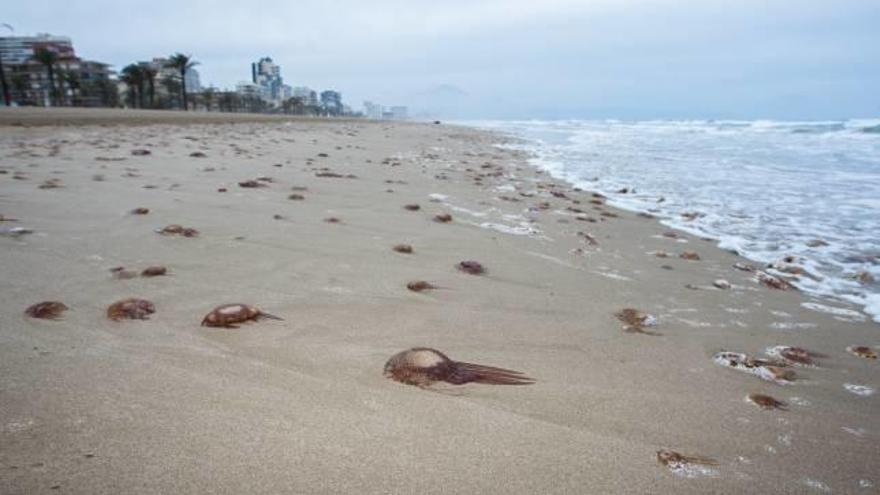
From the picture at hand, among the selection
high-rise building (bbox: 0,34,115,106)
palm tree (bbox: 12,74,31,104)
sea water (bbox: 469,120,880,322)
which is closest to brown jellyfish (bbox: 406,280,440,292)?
sea water (bbox: 469,120,880,322)

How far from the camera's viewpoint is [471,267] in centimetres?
315

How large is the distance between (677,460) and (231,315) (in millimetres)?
1750

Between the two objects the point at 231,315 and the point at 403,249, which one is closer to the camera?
the point at 231,315

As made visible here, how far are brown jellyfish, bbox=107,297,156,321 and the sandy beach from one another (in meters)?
0.05

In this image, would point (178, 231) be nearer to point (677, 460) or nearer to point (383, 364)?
point (383, 364)

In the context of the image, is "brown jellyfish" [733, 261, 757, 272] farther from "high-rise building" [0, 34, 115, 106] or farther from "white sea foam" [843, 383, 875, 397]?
"high-rise building" [0, 34, 115, 106]

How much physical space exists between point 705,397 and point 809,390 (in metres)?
0.54

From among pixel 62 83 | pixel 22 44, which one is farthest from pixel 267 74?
pixel 62 83

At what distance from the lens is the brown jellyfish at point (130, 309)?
6.56 ft

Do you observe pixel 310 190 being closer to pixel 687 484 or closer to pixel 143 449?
pixel 143 449

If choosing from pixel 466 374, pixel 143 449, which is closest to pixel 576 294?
pixel 466 374

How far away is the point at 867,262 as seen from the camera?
421 cm

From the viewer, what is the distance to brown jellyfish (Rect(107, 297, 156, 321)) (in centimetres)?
200

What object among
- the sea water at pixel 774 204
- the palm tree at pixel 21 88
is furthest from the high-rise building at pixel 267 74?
the sea water at pixel 774 204
